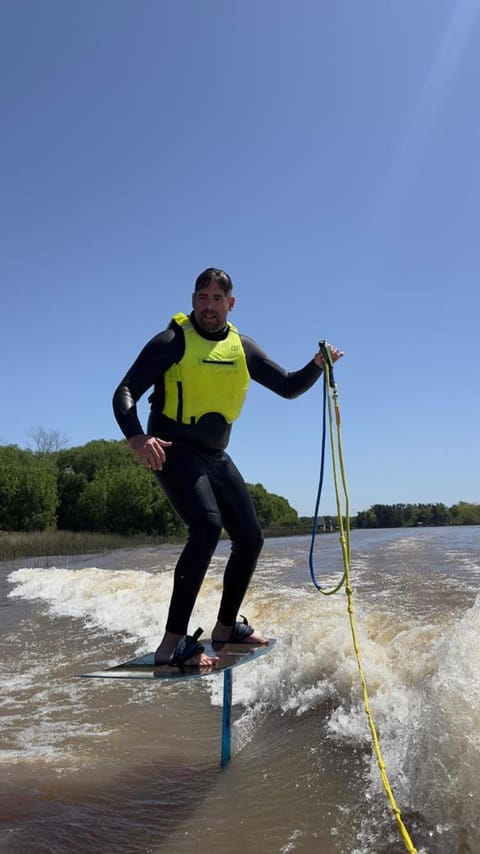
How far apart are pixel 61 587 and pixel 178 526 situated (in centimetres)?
6183

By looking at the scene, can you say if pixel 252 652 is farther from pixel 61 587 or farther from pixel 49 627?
pixel 61 587

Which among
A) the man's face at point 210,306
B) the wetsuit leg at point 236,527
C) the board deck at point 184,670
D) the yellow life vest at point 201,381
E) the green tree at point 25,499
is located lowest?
→ the board deck at point 184,670

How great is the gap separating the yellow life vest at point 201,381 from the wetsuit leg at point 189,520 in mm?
244

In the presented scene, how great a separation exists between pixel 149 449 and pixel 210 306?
3.78 feet

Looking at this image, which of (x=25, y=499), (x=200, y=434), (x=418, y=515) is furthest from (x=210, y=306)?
(x=418, y=515)

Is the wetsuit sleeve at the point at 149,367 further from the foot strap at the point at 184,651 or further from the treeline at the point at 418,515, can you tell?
the treeline at the point at 418,515

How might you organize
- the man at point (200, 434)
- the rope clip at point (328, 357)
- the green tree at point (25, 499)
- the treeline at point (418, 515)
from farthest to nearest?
the treeline at point (418, 515), the green tree at point (25, 499), the rope clip at point (328, 357), the man at point (200, 434)

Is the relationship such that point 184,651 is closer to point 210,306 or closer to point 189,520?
point 189,520

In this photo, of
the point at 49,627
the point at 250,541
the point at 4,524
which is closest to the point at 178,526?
the point at 4,524

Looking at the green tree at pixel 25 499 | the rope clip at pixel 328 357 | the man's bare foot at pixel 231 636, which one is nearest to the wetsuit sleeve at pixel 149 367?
the rope clip at pixel 328 357

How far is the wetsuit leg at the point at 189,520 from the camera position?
389 centimetres

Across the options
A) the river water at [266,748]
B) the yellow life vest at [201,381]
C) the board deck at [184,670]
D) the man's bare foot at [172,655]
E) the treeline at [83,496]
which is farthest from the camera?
the treeline at [83,496]

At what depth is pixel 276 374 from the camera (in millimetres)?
4668

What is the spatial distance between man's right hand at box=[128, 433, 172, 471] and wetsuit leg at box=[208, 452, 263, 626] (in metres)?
0.67
